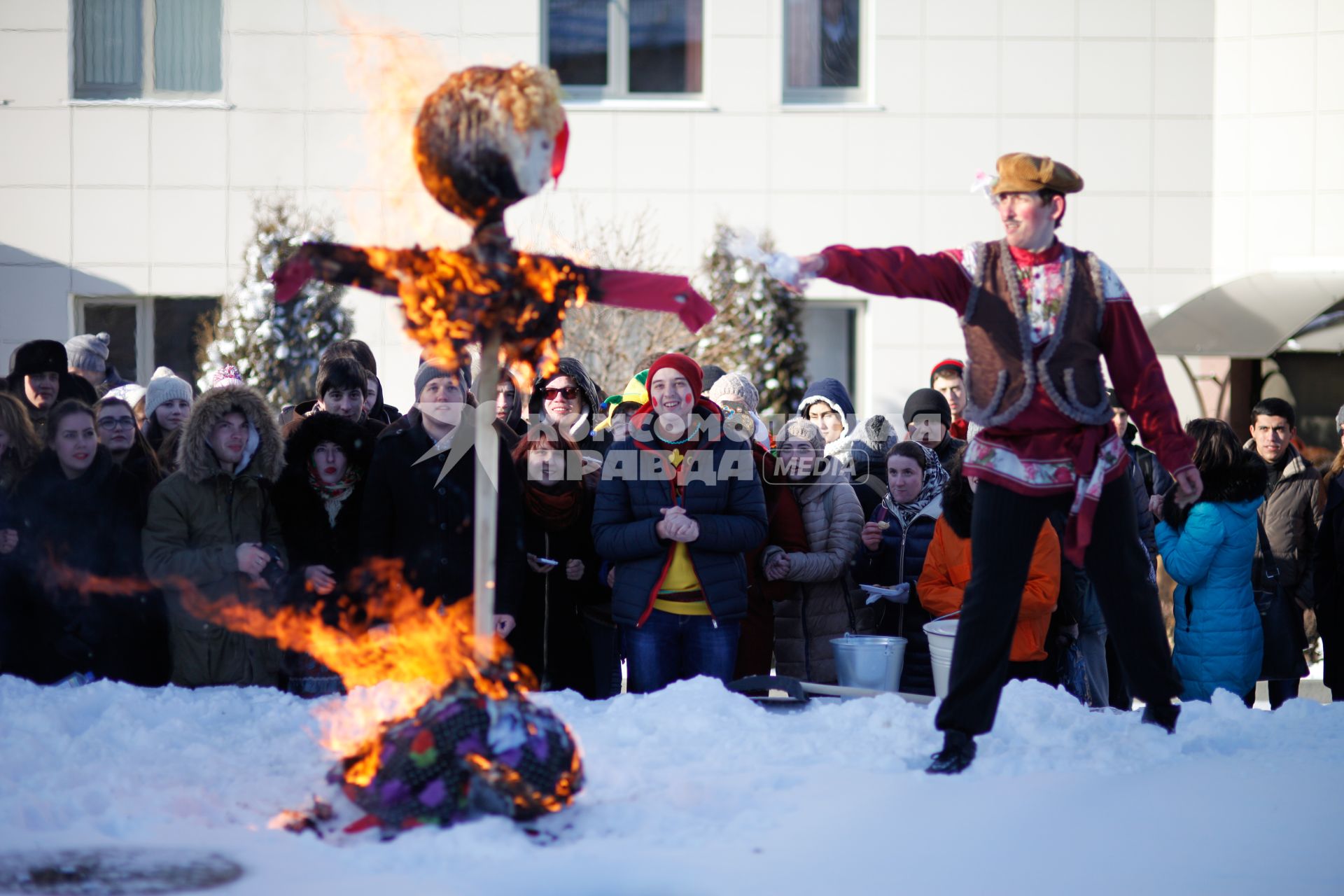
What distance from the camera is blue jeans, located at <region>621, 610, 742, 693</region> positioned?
17.7 ft

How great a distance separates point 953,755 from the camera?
167 inches

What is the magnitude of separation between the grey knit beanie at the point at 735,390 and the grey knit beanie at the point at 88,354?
3.66 metres

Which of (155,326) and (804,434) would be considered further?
(155,326)

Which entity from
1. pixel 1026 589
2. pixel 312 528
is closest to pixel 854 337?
pixel 1026 589

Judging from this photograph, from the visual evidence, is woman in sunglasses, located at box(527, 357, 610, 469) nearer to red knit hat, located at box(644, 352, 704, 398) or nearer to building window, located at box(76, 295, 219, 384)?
red knit hat, located at box(644, 352, 704, 398)

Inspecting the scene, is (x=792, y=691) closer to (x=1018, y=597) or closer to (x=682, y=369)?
(x=1018, y=597)

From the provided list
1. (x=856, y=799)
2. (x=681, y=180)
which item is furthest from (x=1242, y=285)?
(x=856, y=799)

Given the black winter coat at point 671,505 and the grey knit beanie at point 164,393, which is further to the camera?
the grey knit beanie at point 164,393

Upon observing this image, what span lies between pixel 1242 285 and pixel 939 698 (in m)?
8.84

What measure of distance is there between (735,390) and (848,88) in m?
6.70

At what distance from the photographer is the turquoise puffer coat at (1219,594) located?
6.02m

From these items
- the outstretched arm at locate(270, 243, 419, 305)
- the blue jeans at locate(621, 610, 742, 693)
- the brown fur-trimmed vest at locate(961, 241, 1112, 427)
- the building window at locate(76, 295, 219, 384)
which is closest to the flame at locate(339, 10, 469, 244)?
the outstretched arm at locate(270, 243, 419, 305)

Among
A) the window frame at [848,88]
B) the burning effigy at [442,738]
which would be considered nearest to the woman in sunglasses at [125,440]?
the burning effigy at [442,738]

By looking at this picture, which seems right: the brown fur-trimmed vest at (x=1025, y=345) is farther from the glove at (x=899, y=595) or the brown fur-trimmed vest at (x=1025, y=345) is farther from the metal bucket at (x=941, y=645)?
the glove at (x=899, y=595)
